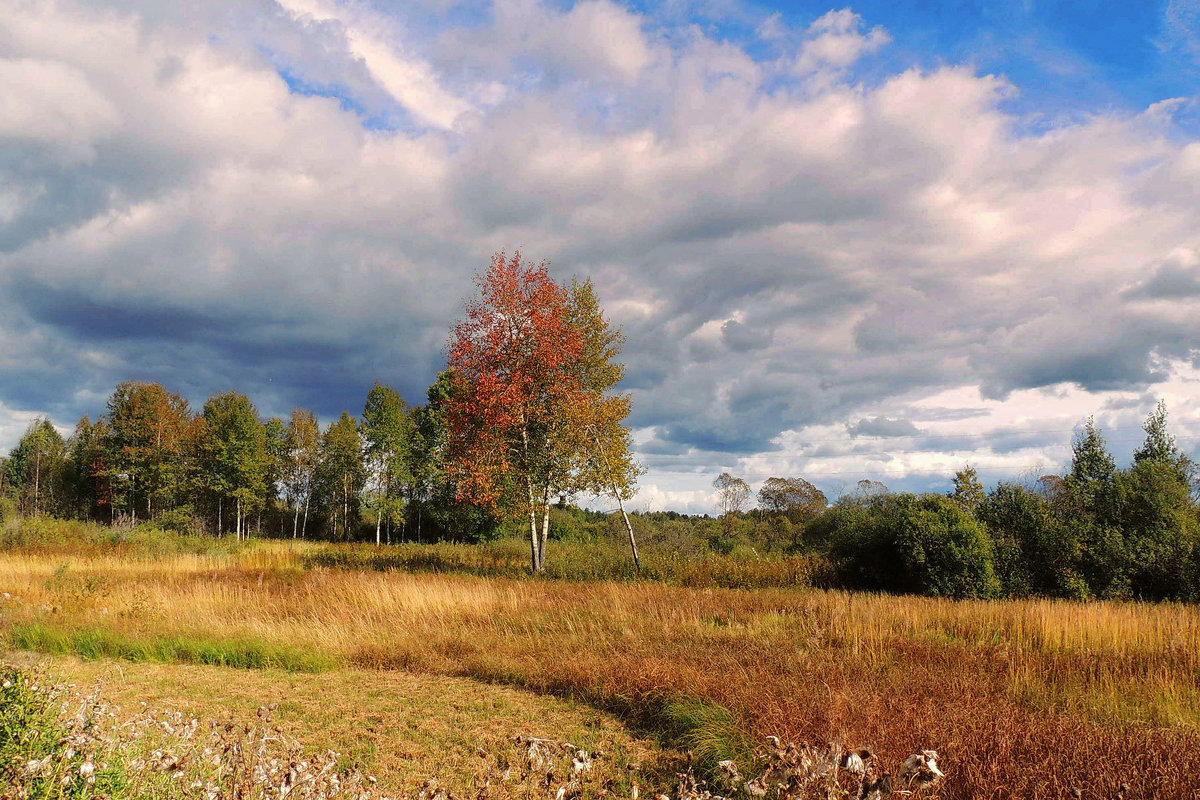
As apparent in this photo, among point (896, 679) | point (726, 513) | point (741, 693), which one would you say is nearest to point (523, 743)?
point (741, 693)

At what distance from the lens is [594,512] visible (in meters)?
44.7

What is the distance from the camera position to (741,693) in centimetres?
596

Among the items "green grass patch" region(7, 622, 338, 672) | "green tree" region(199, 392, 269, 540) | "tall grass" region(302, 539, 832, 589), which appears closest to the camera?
"green grass patch" region(7, 622, 338, 672)

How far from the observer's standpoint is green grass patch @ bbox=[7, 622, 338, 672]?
9.03m

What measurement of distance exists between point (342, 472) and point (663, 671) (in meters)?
42.9

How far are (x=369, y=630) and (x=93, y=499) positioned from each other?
59723mm

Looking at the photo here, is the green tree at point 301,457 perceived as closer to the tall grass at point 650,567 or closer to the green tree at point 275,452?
the green tree at point 275,452

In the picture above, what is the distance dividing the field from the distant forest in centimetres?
377

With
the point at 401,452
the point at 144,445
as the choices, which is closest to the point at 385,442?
the point at 401,452

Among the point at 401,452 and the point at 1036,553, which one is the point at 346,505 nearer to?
the point at 401,452

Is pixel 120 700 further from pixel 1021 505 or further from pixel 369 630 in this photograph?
pixel 1021 505

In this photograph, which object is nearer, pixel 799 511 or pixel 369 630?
pixel 369 630

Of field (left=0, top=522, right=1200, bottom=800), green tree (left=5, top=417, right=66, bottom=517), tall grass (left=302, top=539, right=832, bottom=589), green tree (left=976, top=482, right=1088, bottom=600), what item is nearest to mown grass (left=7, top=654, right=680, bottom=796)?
field (left=0, top=522, right=1200, bottom=800)

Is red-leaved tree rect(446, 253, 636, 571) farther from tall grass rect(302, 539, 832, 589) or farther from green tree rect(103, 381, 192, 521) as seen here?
green tree rect(103, 381, 192, 521)
